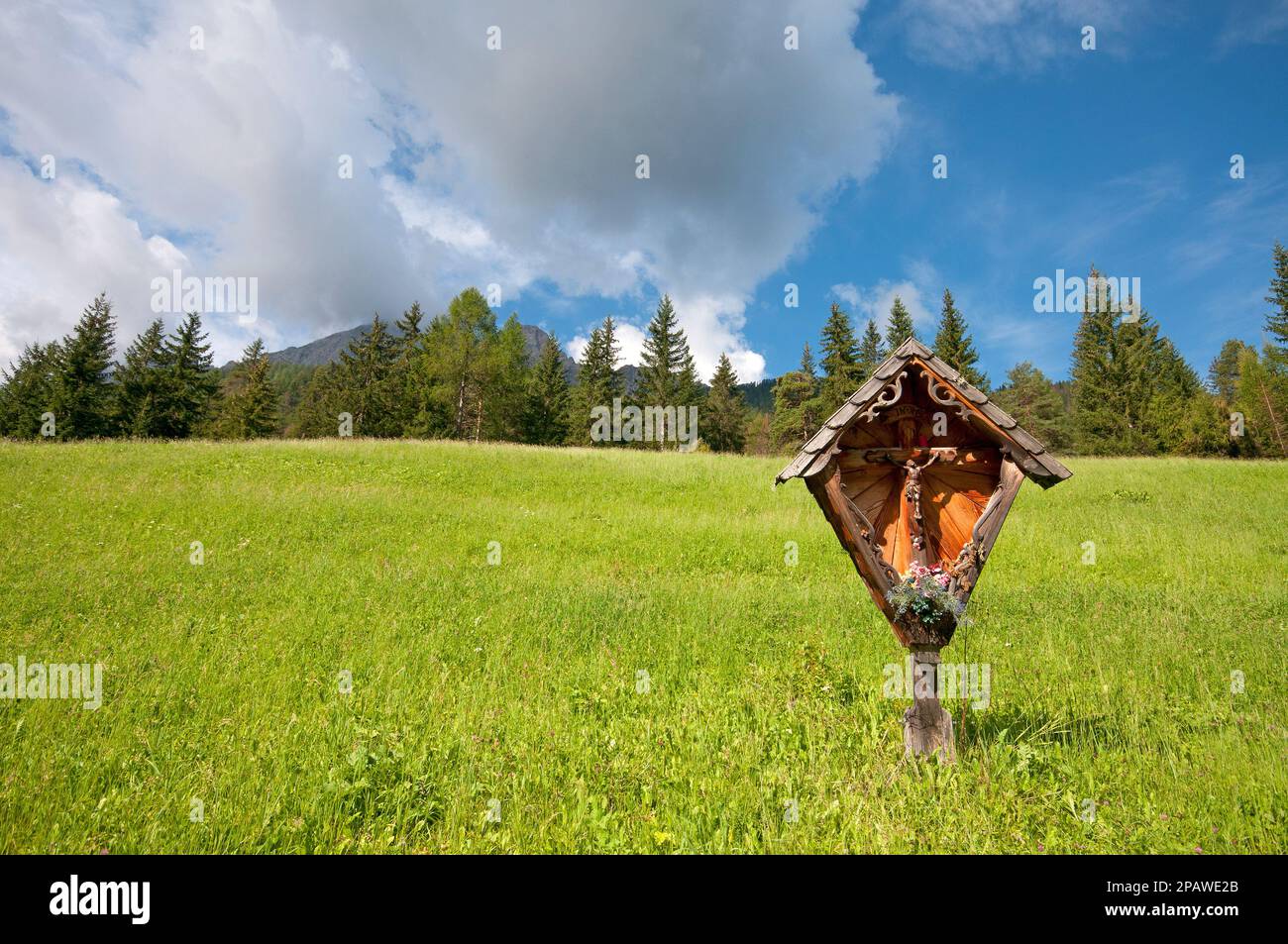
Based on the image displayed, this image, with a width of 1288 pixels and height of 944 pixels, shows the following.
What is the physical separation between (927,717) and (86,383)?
62143 millimetres

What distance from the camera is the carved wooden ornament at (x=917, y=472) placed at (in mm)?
3654

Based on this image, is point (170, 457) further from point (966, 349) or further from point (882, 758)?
point (966, 349)

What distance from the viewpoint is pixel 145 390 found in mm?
43094

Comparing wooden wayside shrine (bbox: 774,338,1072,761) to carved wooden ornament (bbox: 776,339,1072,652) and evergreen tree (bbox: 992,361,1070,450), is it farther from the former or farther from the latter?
evergreen tree (bbox: 992,361,1070,450)

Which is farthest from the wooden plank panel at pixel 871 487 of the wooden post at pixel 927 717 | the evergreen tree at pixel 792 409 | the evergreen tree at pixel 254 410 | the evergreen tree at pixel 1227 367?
the evergreen tree at pixel 1227 367

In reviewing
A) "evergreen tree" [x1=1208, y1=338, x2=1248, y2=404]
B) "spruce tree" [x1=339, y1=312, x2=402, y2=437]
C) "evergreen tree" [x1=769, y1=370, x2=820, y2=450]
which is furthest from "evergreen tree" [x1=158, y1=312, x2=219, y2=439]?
"evergreen tree" [x1=1208, y1=338, x2=1248, y2=404]

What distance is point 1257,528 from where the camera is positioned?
1352 cm

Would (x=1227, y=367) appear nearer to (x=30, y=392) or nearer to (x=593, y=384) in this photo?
(x=593, y=384)

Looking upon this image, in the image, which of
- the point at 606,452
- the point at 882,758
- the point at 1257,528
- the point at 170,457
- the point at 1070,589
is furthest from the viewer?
the point at 606,452

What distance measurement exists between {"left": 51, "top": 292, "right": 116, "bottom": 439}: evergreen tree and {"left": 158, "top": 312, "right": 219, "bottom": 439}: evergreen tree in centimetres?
398

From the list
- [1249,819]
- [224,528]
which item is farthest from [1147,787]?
[224,528]

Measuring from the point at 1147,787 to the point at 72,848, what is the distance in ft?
23.3

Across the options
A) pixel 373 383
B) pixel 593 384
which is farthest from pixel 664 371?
pixel 373 383

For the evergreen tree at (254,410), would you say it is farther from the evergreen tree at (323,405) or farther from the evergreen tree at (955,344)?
the evergreen tree at (955,344)
